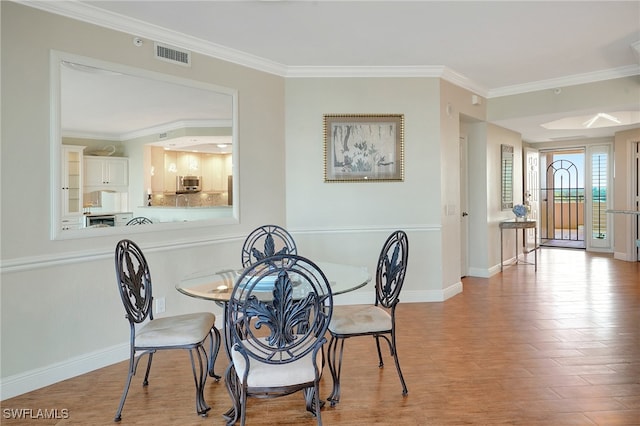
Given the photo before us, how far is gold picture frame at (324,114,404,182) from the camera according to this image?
4582 millimetres

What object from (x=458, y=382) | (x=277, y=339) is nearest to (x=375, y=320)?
(x=458, y=382)

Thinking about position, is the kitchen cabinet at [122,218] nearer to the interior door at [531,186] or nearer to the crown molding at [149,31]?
the crown molding at [149,31]

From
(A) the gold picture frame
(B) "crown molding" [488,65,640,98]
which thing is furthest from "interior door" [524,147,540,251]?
(A) the gold picture frame

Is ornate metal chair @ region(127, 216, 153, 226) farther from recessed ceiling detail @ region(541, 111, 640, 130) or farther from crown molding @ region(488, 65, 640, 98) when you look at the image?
recessed ceiling detail @ region(541, 111, 640, 130)

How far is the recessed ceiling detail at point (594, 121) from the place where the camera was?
6.35 metres

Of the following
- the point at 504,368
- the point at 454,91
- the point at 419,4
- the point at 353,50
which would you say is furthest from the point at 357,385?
the point at 454,91

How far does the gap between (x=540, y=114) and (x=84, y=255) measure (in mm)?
5441

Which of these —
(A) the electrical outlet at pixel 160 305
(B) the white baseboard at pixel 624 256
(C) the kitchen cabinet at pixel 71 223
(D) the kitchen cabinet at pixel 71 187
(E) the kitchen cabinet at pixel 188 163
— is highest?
(E) the kitchen cabinet at pixel 188 163

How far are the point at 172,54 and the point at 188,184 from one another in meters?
1.11

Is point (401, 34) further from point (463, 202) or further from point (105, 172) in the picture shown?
point (463, 202)

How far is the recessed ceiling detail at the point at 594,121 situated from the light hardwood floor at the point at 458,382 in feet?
11.3

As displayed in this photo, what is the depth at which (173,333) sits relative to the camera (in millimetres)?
2385

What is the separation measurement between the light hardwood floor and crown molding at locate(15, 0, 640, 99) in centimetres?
256

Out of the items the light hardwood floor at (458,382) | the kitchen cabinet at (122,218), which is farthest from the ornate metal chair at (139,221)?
the light hardwood floor at (458,382)
